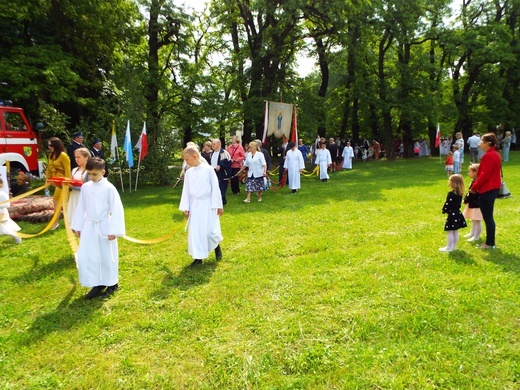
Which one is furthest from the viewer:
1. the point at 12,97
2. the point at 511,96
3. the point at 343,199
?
the point at 511,96

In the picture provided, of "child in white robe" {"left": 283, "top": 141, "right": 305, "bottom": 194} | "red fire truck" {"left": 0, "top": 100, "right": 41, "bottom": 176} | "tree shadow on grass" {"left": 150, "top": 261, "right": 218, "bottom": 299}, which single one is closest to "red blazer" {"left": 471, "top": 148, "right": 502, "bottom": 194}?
"tree shadow on grass" {"left": 150, "top": 261, "right": 218, "bottom": 299}

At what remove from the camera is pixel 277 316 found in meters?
4.04

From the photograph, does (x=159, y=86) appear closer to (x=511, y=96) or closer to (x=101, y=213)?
(x=101, y=213)

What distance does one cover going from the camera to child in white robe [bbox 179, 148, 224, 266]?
5641mm

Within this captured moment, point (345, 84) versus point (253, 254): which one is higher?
point (345, 84)

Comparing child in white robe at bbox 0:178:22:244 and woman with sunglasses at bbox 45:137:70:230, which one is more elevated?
woman with sunglasses at bbox 45:137:70:230

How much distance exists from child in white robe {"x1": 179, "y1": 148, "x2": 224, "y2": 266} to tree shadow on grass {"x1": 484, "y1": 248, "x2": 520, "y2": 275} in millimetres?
4110

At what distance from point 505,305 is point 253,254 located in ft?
11.7

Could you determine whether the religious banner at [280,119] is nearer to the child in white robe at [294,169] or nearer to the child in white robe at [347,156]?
the child in white robe at [294,169]

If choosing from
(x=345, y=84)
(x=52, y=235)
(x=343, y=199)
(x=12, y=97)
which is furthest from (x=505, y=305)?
(x=345, y=84)

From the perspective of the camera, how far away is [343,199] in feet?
36.9

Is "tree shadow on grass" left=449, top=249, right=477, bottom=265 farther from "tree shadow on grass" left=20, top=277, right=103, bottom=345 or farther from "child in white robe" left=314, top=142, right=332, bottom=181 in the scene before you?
"child in white robe" left=314, top=142, right=332, bottom=181

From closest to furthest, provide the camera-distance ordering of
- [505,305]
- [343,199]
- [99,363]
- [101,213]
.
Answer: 1. [99,363]
2. [505,305]
3. [101,213]
4. [343,199]

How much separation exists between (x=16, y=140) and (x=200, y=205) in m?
10.3
